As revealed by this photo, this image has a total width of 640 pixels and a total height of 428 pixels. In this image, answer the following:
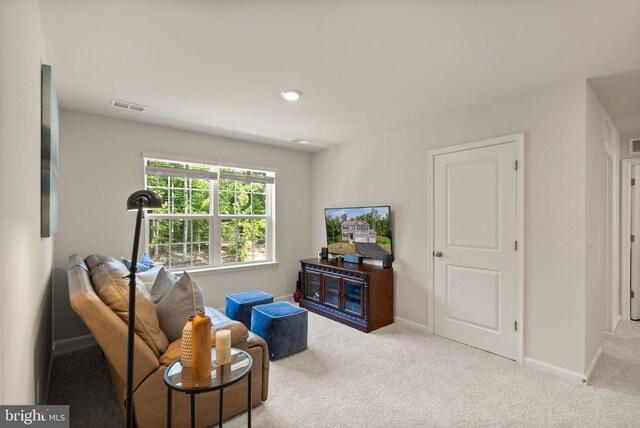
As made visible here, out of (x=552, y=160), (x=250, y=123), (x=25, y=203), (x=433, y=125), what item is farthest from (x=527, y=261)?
(x=25, y=203)

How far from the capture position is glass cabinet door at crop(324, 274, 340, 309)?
3973mm

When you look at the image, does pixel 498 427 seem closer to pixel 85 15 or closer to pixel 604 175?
pixel 604 175

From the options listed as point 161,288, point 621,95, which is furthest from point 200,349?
point 621,95

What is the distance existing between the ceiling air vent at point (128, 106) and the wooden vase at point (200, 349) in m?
2.47

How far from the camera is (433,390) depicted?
2393 mm

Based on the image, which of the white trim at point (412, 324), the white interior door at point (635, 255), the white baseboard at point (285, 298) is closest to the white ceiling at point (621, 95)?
the white interior door at point (635, 255)

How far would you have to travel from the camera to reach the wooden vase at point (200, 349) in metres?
1.52

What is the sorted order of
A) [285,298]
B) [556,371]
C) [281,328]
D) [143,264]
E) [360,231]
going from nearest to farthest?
[556,371] < [281,328] < [143,264] < [360,231] < [285,298]

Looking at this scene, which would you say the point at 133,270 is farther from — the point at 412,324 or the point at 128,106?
the point at 412,324

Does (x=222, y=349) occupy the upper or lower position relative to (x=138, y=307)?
lower

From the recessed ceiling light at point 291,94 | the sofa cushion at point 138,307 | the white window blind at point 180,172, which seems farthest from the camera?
the white window blind at point 180,172

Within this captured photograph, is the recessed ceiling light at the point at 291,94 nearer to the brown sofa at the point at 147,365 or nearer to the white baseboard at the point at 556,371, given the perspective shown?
the brown sofa at the point at 147,365

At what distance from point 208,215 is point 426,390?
3204 millimetres

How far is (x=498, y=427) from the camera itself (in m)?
1.98
